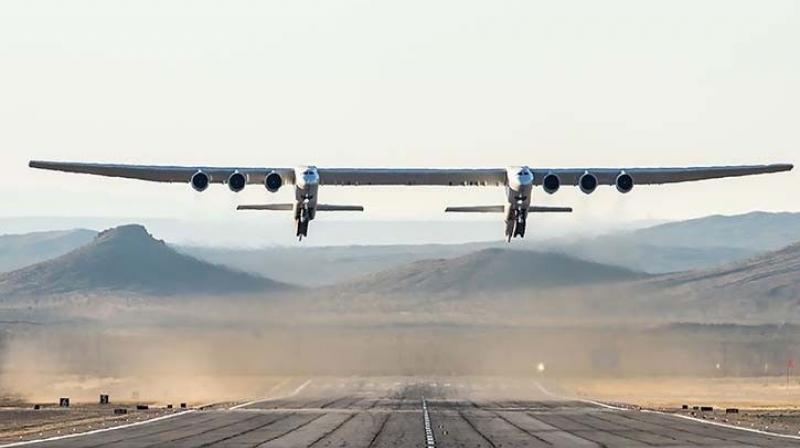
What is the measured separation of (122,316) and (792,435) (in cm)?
10694

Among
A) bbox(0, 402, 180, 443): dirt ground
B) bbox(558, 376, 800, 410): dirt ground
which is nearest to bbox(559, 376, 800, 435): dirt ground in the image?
bbox(558, 376, 800, 410): dirt ground

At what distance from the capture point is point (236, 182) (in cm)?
7088

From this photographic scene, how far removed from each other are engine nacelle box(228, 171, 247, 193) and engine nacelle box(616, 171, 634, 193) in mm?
18380

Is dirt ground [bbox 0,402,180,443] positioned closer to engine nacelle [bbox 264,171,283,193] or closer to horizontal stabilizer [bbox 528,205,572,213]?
engine nacelle [bbox 264,171,283,193]

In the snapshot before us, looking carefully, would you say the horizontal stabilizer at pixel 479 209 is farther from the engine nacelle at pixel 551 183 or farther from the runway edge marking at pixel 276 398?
the runway edge marking at pixel 276 398

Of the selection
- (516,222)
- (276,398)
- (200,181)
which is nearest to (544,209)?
(516,222)

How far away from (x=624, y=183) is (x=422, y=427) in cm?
1594

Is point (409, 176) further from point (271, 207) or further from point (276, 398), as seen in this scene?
point (276, 398)

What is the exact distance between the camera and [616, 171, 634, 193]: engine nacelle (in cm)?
7219

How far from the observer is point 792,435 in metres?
61.7

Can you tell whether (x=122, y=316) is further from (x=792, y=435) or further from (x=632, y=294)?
(x=792, y=435)

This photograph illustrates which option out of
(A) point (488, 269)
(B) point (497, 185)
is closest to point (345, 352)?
(A) point (488, 269)

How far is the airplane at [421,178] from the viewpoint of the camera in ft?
232

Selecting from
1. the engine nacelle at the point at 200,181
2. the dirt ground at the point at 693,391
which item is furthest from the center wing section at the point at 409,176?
the dirt ground at the point at 693,391
